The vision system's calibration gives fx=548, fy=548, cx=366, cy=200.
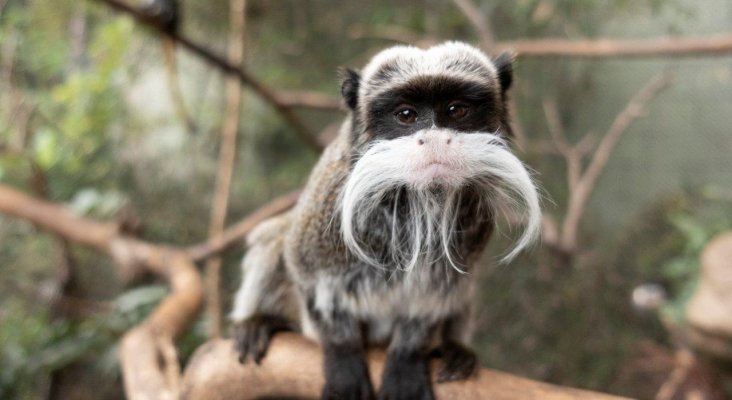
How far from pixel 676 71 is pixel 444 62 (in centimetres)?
400

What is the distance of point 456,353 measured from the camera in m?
1.75

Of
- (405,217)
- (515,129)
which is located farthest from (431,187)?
(515,129)

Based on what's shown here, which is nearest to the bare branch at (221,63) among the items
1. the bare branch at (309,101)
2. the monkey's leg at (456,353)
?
the bare branch at (309,101)

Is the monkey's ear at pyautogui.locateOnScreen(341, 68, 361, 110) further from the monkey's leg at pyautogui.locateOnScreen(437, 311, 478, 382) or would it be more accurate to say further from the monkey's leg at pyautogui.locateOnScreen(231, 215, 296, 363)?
the monkey's leg at pyautogui.locateOnScreen(437, 311, 478, 382)

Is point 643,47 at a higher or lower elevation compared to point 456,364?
higher

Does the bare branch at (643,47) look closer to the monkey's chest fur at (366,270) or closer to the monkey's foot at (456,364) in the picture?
the monkey's chest fur at (366,270)

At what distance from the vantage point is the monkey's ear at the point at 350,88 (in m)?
1.55

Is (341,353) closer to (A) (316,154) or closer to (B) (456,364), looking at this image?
(B) (456,364)

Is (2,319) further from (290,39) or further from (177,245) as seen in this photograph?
(290,39)

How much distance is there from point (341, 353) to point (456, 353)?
37 cm

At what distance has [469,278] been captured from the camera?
1754mm

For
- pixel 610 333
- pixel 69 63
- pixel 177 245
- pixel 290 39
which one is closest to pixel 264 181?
pixel 177 245

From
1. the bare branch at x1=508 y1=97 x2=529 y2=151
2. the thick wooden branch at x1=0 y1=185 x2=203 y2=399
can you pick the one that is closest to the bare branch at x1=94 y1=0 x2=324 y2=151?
the thick wooden branch at x1=0 y1=185 x2=203 y2=399

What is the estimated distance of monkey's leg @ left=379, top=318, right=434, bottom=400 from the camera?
1.64 meters
